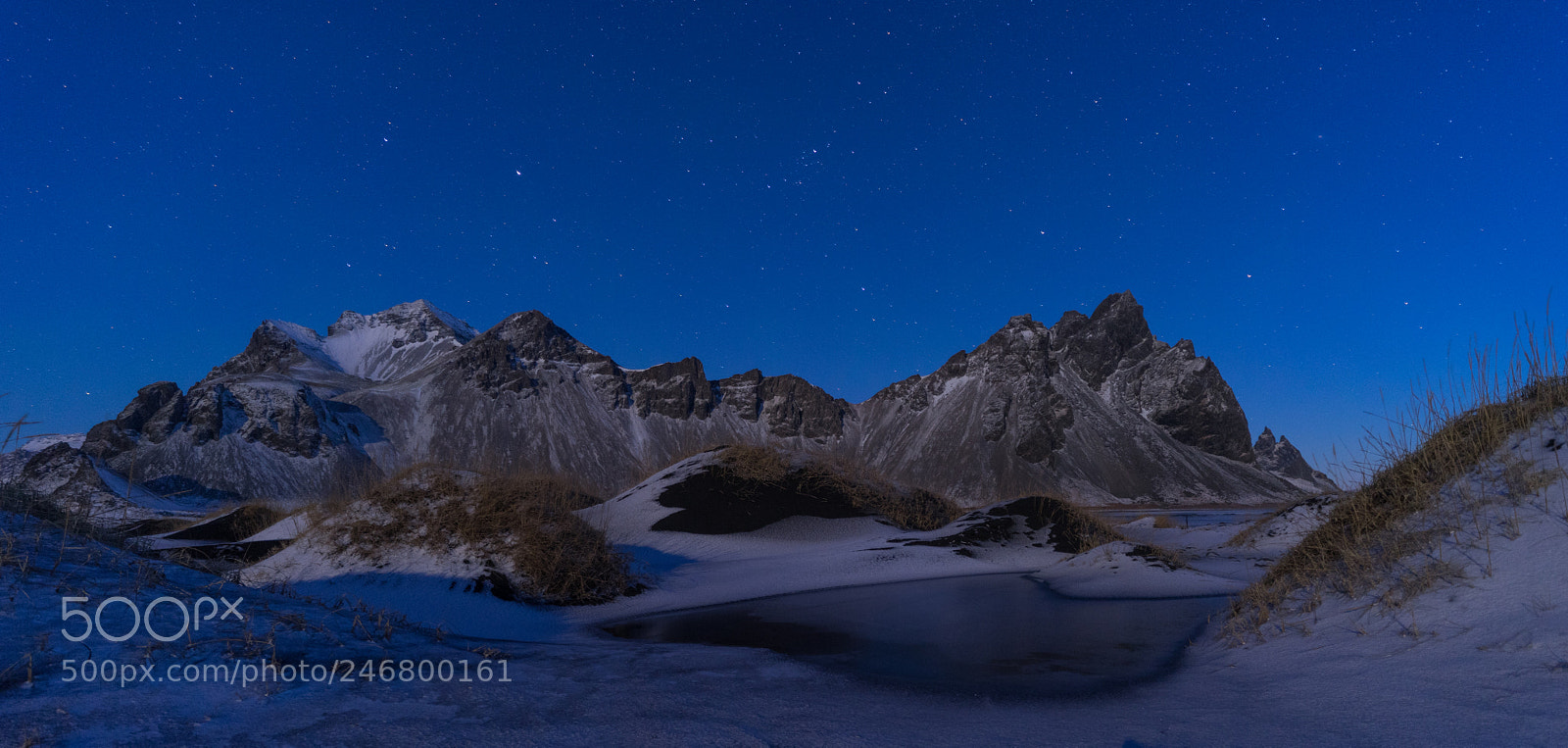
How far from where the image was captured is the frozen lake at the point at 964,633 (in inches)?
184

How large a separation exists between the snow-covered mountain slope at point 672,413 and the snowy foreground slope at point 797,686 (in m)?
77.4

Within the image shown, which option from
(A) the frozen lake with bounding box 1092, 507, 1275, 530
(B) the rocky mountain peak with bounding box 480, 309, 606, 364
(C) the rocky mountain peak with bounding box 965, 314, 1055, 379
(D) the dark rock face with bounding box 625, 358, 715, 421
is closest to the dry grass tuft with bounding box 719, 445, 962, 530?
(A) the frozen lake with bounding box 1092, 507, 1275, 530

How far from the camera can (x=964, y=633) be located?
6.42 m

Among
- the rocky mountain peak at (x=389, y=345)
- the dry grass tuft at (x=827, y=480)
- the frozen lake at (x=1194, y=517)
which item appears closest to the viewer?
the dry grass tuft at (x=827, y=480)

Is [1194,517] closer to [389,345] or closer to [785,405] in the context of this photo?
[785,405]

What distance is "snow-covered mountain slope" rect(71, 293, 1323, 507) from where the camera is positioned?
9662cm

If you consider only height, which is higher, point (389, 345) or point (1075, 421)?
point (389, 345)

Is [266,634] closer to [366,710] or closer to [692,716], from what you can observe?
[366,710]

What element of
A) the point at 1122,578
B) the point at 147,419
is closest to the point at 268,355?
the point at 147,419

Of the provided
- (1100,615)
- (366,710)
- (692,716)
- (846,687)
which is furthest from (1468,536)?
(366,710)

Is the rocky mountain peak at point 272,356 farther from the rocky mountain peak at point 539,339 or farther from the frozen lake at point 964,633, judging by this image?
the frozen lake at point 964,633

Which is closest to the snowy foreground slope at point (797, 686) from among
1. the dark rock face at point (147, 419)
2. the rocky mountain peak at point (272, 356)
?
the dark rock face at point (147, 419)

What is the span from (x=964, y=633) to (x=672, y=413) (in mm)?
156345

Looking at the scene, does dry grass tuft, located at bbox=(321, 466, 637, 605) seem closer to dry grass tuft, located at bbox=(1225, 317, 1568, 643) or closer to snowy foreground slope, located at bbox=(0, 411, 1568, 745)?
snowy foreground slope, located at bbox=(0, 411, 1568, 745)
